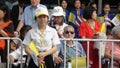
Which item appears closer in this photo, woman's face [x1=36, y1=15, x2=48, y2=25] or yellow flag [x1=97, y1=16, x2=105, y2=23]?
woman's face [x1=36, y1=15, x2=48, y2=25]

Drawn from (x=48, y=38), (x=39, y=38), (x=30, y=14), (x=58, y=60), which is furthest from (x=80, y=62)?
(x=30, y=14)

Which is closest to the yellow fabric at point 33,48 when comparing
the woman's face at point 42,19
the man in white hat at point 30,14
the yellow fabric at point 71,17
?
the woman's face at point 42,19

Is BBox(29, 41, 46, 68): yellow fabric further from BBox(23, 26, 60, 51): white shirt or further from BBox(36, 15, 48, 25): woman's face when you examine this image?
BBox(36, 15, 48, 25): woman's face

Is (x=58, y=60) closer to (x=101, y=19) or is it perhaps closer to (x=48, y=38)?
(x=48, y=38)

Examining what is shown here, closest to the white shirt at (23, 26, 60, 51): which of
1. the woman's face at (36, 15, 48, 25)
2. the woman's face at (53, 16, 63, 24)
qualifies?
the woman's face at (36, 15, 48, 25)

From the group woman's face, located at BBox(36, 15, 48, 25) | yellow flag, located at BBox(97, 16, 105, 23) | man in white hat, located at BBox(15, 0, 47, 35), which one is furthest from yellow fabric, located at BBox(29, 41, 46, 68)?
yellow flag, located at BBox(97, 16, 105, 23)

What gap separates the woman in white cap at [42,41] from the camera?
23.4ft

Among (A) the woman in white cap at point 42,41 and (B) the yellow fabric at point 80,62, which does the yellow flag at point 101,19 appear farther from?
(A) the woman in white cap at point 42,41

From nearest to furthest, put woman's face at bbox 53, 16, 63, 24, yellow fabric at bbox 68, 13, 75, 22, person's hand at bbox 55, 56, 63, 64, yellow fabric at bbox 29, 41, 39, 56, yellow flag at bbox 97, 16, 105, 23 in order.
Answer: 1. yellow fabric at bbox 29, 41, 39, 56
2. person's hand at bbox 55, 56, 63, 64
3. woman's face at bbox 53, 16, 63, 24
4. yellow flag at bbox 97, 16, 105, 23
5. yellow fabric at bbox 68, 13, 75, 22

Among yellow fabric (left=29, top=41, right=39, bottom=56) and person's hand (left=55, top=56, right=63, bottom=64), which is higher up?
yellow fabric (left=29, top=41, right=39, bottom=56)

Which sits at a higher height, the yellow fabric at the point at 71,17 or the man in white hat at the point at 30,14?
the man in white hat at the point at 30,14

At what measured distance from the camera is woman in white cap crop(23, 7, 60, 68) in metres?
7.14

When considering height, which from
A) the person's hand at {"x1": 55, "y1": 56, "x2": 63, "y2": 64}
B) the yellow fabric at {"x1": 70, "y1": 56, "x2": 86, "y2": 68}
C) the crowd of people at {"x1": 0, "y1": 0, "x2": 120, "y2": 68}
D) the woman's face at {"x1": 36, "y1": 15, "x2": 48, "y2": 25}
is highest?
the woman's face at {"x1": 36, "y1": 15, "x2": 48, "y2": 25}

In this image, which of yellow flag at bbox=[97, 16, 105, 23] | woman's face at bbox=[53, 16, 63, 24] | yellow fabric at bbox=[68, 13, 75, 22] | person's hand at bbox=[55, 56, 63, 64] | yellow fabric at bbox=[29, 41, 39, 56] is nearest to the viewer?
yellow fabric at bbox=[29, 41, 39, 56]
